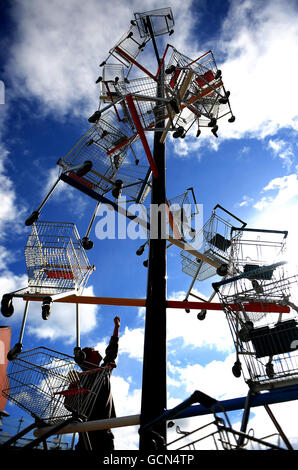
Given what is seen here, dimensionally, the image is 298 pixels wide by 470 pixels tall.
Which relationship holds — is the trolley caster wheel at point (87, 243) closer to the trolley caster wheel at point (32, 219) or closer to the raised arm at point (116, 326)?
the trolley caster wheel at point (32, 219)

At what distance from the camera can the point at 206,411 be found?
2359 mm

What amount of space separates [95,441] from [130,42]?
8570 mm

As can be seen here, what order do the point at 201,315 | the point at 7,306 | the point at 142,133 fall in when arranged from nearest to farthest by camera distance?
the point at 7,306
the point at 142,133
the point at 201,315

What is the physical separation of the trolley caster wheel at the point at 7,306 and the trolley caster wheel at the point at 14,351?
45cm

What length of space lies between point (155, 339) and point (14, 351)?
64.3 inches

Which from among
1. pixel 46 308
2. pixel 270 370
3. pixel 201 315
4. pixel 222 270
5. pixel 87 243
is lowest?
pixel 270 370

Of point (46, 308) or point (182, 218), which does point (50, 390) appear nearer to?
point (46, 308)

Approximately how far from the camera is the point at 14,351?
3684 millimetres

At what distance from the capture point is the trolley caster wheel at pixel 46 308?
142 inches

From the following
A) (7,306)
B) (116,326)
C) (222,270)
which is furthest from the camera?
(222,270)

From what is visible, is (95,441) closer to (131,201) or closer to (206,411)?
(206,411)

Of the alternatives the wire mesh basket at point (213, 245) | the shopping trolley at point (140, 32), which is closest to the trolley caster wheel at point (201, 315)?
the wire mesh basket at point (213, 245)

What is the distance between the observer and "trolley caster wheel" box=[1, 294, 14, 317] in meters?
Result: 3.96

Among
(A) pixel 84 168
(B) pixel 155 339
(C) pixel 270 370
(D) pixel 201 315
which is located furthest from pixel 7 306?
(C) pixel 270 370
